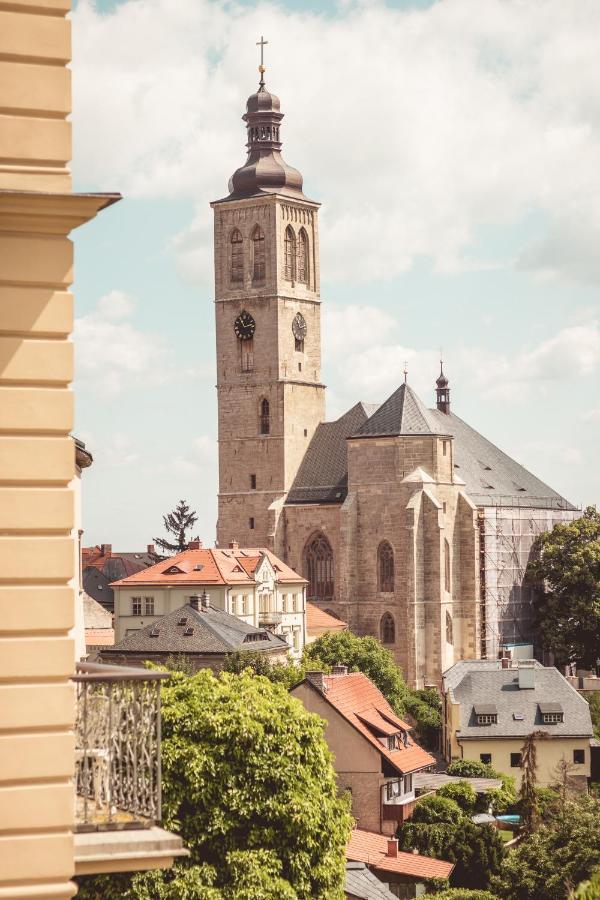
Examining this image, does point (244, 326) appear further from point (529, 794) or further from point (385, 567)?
point (529, 794)

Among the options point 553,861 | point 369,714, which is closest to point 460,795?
point 369,714

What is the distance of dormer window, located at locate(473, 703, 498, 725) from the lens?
Answer: 205 feet

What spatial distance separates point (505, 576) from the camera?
88.6 m

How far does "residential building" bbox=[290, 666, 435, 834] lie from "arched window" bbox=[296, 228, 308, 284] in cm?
4660

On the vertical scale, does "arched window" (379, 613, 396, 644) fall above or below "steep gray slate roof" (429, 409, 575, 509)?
below

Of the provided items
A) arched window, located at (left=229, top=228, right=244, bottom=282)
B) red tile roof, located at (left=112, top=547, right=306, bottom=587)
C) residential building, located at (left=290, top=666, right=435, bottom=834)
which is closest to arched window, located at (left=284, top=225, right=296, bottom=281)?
arched window, located at (left=229, top=228, right=244, bottom=282)

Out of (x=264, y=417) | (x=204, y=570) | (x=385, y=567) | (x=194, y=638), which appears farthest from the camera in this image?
(x=264, y=417)

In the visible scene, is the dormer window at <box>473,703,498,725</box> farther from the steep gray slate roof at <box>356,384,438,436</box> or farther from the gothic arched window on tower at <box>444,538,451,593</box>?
the steep gray slate roof at <box>356,384,438,436</box>

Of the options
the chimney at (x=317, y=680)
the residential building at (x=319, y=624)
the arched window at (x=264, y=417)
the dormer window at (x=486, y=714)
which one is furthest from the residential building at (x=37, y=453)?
the arched window at (x=264, y=417)

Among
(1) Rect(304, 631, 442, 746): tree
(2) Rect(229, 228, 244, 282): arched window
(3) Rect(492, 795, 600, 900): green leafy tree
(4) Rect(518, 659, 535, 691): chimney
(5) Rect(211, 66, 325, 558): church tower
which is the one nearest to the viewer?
(3) Rect(492, 795, 600, 900): green leafy tree

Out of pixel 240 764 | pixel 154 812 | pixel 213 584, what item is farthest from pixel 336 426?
pixel 154 812

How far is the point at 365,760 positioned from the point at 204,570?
2763 centimetres

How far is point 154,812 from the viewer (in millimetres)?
8961

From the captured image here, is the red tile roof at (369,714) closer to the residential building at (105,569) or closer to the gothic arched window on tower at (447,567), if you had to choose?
the gothic arched window on tower at (447,567)
